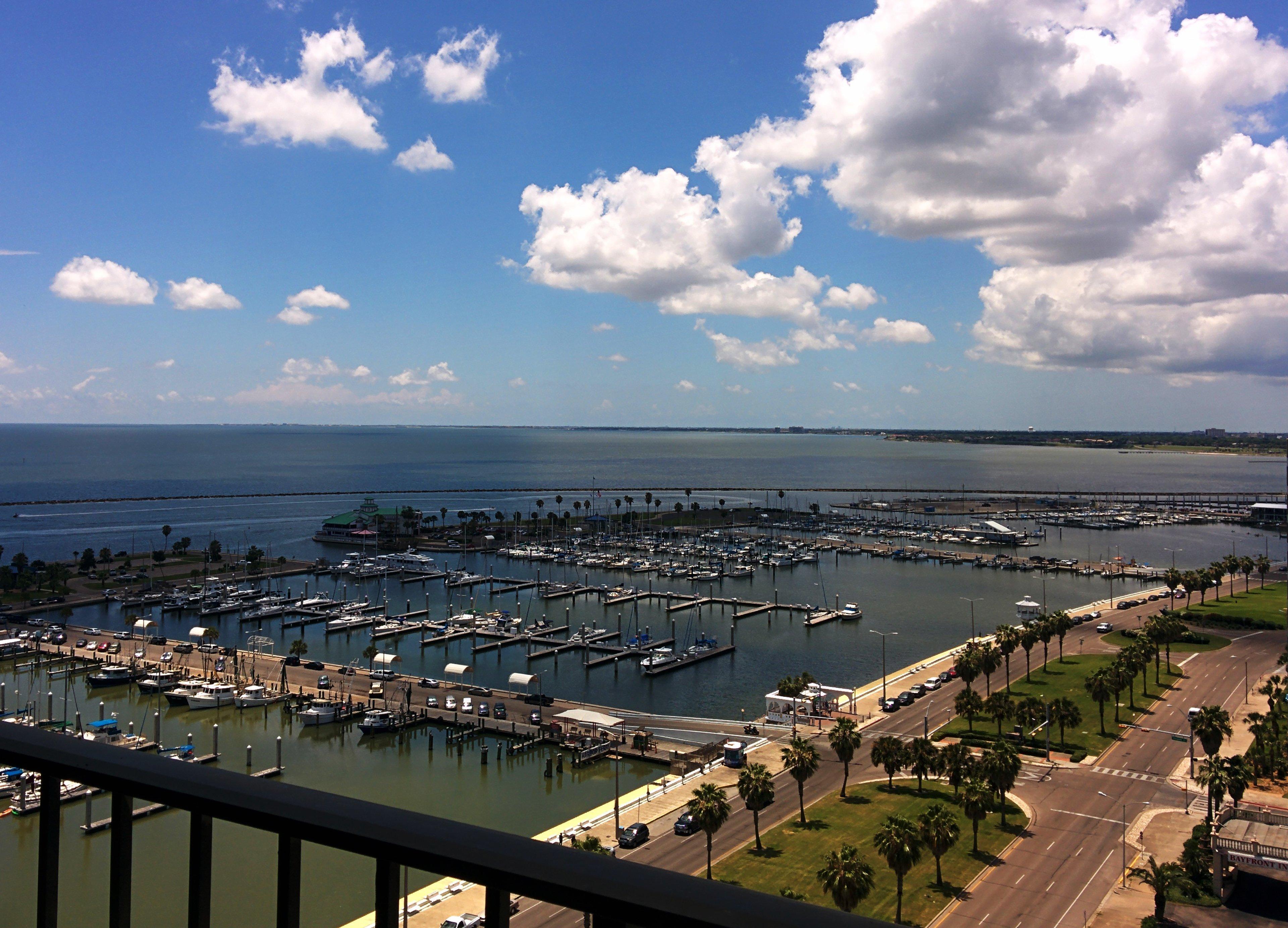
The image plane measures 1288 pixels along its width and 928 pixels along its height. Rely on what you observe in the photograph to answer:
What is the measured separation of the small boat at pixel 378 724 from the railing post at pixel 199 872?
3645 centimetres

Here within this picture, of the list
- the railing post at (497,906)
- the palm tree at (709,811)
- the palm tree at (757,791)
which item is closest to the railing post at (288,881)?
the railing post at (497,906)

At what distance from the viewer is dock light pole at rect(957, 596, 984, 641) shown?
2068 inches

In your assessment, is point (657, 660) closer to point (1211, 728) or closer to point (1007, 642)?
point (1007, 642)

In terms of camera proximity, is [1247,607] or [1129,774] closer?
[1129,774]

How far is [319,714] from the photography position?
36.1 metres

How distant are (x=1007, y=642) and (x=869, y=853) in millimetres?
19954

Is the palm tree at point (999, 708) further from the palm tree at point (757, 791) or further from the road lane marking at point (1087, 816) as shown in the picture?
the palm tree at point (757, 791)

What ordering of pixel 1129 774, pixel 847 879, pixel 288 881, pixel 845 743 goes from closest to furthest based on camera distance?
1. pixel 288 881
2. pixel 847 879
3. pixel 845 743
4. pixel 1129 774

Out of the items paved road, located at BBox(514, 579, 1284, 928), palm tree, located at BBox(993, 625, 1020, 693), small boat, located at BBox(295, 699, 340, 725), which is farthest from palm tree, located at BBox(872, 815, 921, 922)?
small boat, located at BBox(295, 699, 340, 725)

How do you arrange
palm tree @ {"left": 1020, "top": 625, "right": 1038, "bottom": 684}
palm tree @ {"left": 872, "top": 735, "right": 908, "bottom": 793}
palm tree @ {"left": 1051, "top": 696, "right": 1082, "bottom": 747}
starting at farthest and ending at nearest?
1. palm tree @ {"left": 1020, "top": 625, "right": 1038, "bottom": 684}
2. palm tree @ {"left": 1051, "top": 696, "right": 1082, "bottom": 747}
3. palm tree @ {"left": 872, "top": 735, "right": 908, "bottom": 793}

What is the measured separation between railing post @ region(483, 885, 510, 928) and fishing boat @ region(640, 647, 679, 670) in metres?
44.7

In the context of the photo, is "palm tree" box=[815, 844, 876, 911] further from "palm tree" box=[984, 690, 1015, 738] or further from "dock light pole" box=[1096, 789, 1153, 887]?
"palm tree" box=[984, 690, 1015, 738]

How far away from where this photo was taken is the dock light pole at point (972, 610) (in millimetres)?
52531

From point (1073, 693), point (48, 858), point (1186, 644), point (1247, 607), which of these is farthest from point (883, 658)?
point (48, 858)
